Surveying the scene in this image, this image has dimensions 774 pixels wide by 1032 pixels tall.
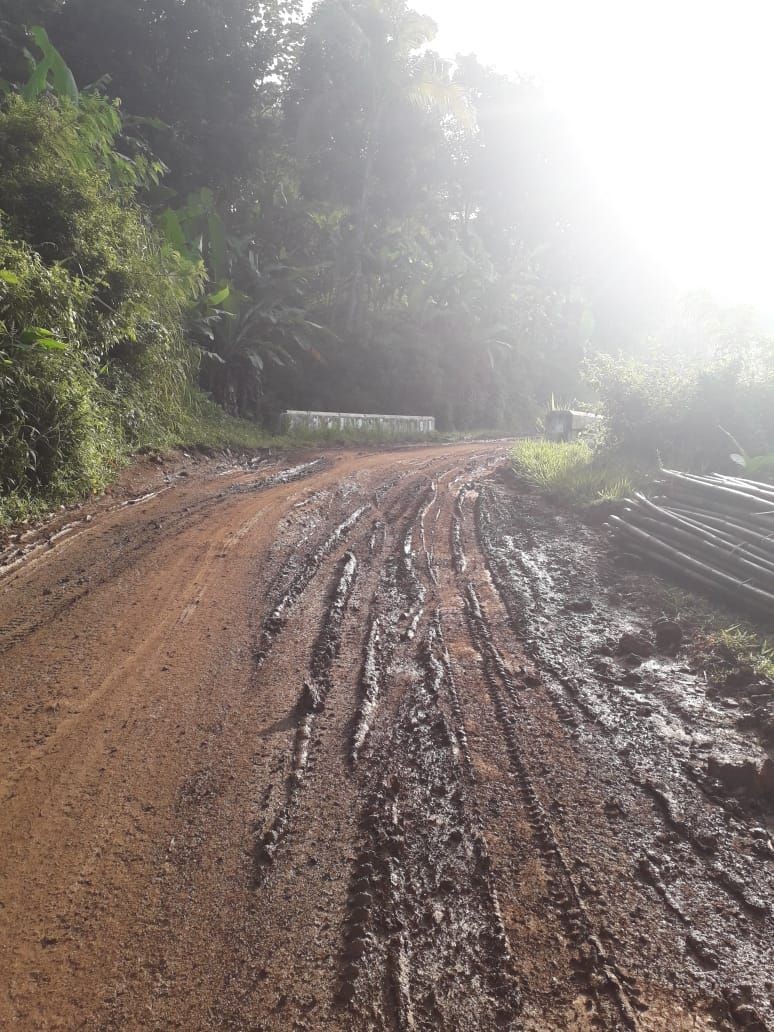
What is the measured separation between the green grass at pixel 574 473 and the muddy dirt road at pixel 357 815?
126 inches

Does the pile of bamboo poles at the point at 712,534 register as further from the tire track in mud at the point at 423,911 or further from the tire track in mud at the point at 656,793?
the tire track in mud at the point at 423,911

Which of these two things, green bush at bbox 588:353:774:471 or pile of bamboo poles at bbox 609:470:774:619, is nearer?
pile of bamboo poles at bbox 609:470:774:619

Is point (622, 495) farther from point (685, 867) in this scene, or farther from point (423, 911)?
point (423, 911)

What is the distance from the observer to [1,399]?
5.21m

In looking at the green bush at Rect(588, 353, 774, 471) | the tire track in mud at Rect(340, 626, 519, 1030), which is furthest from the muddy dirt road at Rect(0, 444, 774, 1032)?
the green bush at Rect(588, 353, 774, 471)

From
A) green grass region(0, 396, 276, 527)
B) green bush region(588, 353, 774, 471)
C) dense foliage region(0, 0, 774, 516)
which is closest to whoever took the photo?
green grass region(0, 396, 276, 527)

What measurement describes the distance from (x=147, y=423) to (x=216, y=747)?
21.9 ft

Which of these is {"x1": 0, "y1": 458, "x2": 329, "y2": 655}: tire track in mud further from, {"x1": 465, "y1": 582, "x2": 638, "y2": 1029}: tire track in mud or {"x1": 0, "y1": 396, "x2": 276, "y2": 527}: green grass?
{"x1": 465, "y1": 582, "x2": 638, "y2": 1029}: tire track in mud

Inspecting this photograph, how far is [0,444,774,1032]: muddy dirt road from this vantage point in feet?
5.33

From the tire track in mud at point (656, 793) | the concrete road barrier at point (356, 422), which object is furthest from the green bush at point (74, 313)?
the tire track in mud at point (656, 793)

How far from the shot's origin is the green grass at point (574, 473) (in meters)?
7.46

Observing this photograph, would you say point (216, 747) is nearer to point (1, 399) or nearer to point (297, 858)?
point (297, 858)

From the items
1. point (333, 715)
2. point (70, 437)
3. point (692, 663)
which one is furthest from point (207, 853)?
point (70, 437)

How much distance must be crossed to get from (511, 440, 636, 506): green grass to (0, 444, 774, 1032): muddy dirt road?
3.21 metres
